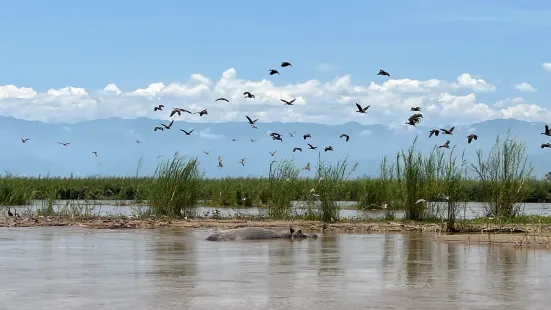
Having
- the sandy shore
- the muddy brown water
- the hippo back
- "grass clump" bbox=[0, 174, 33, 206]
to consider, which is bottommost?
the muddy brown water

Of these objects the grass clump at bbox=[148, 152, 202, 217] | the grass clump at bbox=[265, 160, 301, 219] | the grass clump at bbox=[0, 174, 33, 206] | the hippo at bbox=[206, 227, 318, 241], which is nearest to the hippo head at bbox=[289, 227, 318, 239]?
the hippo at bbox=[206, 227, 318, 241]

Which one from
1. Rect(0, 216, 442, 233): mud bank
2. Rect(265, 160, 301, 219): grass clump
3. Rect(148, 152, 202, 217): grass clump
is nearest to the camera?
Rect(0, 216, 442, 233): mud bank

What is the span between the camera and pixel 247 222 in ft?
76.1

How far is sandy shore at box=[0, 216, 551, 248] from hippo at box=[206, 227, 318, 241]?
265 cm

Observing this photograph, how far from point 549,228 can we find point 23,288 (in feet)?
43.7

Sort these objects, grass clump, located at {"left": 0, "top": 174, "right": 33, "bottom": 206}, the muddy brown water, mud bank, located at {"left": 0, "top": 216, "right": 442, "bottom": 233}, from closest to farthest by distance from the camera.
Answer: the muddy brown water → mud bank, located at {"left": 0, "top": 216, "right": 442, "bottom": 233} → grass clump, located at {"left": 0, "top": 174, "right": 33, "bottom": 206}

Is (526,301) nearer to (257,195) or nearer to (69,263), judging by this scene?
(69,263)

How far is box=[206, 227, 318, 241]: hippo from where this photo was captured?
59.3 ft

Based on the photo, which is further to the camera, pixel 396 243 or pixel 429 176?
pixel 429 176

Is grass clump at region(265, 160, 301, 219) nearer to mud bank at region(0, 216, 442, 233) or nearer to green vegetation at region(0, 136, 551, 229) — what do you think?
green vegetation at region(0, 136, 551, 229)

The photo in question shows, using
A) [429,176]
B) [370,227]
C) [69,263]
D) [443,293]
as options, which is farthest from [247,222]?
[443,293]

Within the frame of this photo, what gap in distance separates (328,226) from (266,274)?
33.2 ft

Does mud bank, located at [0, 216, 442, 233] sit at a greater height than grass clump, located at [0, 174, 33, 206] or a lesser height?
lesser

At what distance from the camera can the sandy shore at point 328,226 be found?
59.3ft
